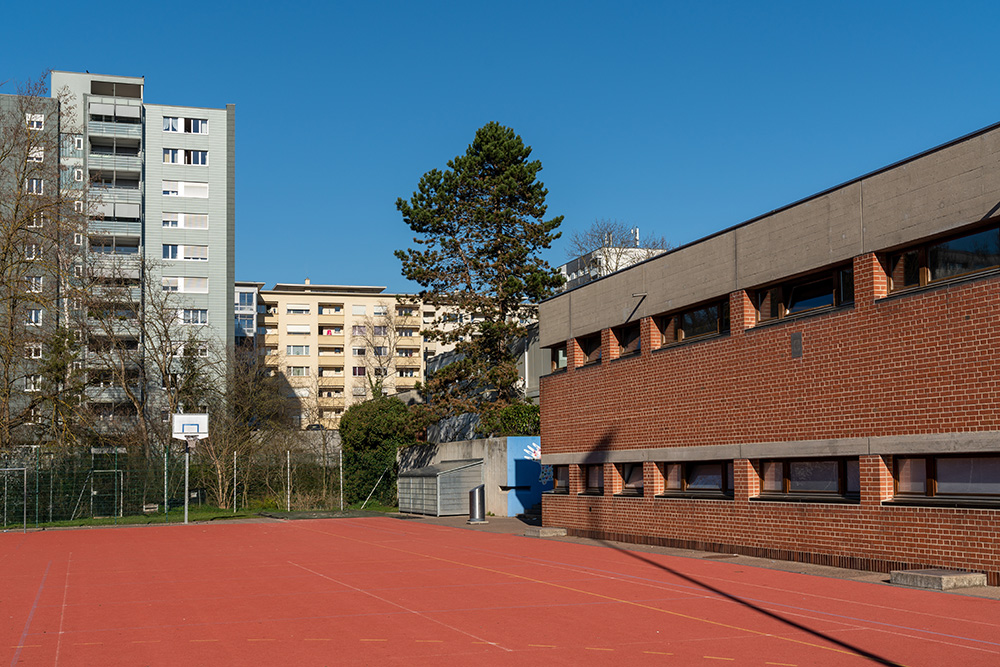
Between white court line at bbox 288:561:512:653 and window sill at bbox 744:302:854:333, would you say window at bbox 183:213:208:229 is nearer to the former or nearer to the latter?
white court line at bbox 288:561:512:653

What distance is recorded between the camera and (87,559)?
2300 centimetres

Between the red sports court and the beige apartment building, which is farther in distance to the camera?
the beige apartment building

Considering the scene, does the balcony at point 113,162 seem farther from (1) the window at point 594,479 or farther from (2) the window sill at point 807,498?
(2) the window sill at point 807,498

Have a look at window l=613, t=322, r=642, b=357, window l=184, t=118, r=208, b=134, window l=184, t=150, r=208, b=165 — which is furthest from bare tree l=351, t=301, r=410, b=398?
window l=613, t=322, r=642, b=357

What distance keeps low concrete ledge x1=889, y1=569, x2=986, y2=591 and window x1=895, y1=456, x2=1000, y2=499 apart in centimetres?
125

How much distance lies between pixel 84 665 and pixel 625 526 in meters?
16.6

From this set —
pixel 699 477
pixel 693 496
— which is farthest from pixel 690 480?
pixel 693 496

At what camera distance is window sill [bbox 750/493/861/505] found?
17375mm

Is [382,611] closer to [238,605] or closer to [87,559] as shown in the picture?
[238,605]

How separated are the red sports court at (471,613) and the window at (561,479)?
609cm

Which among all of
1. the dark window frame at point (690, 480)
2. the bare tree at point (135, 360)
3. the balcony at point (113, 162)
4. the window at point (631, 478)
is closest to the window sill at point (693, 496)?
the dark window frame at point (690, 480)

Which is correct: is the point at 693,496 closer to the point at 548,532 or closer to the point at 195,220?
the point at 548,532

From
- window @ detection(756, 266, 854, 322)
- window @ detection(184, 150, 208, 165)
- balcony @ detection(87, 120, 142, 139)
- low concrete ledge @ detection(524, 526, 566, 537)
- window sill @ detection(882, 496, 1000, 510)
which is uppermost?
balcony @ detection(87, 120, 142, 139)

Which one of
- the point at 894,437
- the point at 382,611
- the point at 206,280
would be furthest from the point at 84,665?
the point at 206,280
